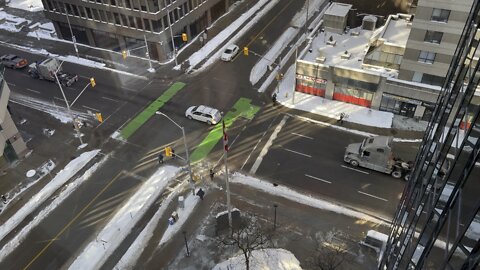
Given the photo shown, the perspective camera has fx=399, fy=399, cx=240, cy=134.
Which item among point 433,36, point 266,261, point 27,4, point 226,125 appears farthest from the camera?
point 27,4

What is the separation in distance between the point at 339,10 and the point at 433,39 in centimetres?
1648

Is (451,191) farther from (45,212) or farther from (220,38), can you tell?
(220,38)

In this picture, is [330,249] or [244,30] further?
[244,30]

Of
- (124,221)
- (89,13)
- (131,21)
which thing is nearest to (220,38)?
(131,21)

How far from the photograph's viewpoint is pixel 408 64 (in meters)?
43.4

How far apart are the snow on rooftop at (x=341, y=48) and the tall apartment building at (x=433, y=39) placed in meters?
6.46

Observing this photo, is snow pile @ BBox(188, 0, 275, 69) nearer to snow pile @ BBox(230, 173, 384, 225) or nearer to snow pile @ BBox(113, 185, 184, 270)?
snow pile @ BBox(230, 173, 384, 225)

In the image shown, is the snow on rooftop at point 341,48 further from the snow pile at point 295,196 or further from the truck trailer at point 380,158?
the snow pile at point 295,196

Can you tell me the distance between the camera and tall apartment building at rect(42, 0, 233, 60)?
56.5m

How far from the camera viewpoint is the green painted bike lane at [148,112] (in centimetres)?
4765

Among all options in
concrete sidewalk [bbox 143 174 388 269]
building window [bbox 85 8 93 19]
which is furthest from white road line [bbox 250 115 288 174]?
building window [bbox 85 8 93 19]

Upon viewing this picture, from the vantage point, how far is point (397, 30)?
4931 cm

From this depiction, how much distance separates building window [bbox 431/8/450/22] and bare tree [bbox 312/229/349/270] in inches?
908

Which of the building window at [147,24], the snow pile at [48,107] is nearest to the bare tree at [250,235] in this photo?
the snow pile at [48,107]
